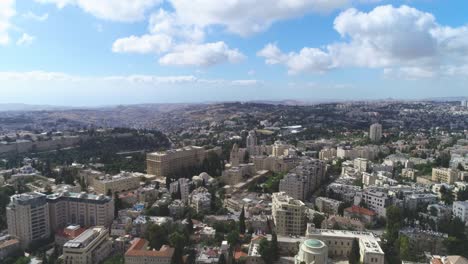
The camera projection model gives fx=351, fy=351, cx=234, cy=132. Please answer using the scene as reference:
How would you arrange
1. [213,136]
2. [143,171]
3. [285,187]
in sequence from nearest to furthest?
[285,187]
[143,171]
[213,136]

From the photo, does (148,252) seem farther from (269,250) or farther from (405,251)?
(405,251)

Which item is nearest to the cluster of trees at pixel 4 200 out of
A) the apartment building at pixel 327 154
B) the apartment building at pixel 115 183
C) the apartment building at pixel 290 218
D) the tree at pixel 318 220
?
the apartment building at pixel 115 183

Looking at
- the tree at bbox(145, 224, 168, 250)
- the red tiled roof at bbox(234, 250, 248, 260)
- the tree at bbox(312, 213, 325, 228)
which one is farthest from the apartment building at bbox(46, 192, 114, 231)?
the tree at bbox(312, 213, 325, 228)

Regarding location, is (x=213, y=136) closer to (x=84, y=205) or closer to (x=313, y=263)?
(x=84, y=205)

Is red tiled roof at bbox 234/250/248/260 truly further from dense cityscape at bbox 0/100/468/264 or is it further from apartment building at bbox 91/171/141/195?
apartment building at bbox 91/171/141/195

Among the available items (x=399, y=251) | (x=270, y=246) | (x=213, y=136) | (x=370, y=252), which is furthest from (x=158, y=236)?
(x=213, y=136)

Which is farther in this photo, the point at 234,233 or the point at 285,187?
the point at 285,187
